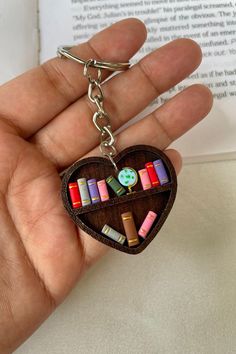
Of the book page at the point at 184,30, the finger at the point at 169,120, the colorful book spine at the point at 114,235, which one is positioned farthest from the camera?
the book page at the point at 184,30

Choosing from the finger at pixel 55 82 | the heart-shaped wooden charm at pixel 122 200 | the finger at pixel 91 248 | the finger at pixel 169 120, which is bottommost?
the finger at pixel 91 248

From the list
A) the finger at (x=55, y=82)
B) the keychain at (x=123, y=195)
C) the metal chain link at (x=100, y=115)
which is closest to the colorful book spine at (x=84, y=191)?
the keychain at (x=123, y=195)

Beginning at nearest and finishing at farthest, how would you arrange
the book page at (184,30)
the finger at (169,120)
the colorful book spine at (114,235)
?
the colorful book spine at (114,235), the finger at (169,120), the book page at (184,30)

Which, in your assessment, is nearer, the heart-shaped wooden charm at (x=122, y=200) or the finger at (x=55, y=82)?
the heart-shaped wooden charm at (x=122, y=200)

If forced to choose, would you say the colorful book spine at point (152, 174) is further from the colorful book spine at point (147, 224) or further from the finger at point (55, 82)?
the finger at point (55, 82)

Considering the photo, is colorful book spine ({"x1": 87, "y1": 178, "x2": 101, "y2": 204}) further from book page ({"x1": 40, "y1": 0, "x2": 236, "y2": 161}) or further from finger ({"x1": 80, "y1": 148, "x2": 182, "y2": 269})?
book page ({"x1": 40, "y1": 0, "x2": 236, "y2": 161})

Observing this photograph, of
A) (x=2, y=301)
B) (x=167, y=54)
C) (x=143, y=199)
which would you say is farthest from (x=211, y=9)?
(x=2, y=301)

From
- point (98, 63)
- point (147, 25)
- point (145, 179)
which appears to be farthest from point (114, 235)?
point (147, 25)

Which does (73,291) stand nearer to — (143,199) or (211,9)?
(143,199)

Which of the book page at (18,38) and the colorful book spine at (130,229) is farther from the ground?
the book page at (18,38)
